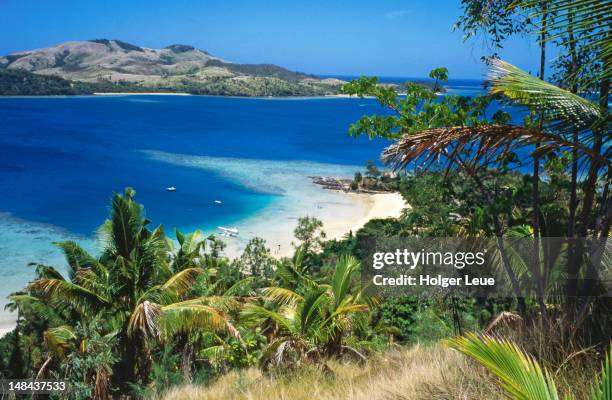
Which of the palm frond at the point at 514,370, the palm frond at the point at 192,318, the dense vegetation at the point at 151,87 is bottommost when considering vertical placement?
the palm frond at the point at 192,318

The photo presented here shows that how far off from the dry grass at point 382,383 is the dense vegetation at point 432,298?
0.03 meters

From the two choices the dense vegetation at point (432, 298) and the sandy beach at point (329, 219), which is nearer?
the dense vegetation at point (432, 298)

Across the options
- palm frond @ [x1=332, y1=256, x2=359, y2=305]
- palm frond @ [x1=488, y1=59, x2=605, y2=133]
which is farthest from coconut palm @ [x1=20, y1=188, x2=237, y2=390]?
palm frond @ [x1=488, y1=59, x2=605, y2=133]

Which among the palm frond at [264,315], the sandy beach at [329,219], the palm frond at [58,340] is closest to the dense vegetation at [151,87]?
the sandy beach at [329,219]

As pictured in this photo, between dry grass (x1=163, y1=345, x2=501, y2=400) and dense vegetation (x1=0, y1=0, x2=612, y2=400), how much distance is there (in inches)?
1.1

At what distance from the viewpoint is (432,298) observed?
1287 centimetres

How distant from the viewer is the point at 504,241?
23.3 ft

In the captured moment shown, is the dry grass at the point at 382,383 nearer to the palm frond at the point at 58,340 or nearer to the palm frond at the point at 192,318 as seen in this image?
the palm frond at the point at 192,318

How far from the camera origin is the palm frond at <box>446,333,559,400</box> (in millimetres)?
2326

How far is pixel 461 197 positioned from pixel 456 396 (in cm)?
612

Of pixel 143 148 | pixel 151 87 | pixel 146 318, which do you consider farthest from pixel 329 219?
pixel 151 87

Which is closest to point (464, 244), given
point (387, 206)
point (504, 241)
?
point (504, 241)

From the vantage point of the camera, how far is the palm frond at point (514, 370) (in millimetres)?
2326

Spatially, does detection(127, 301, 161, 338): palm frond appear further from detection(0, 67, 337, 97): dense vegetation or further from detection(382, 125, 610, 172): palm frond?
detection(0, 67, 337, 97): dense vegetation
